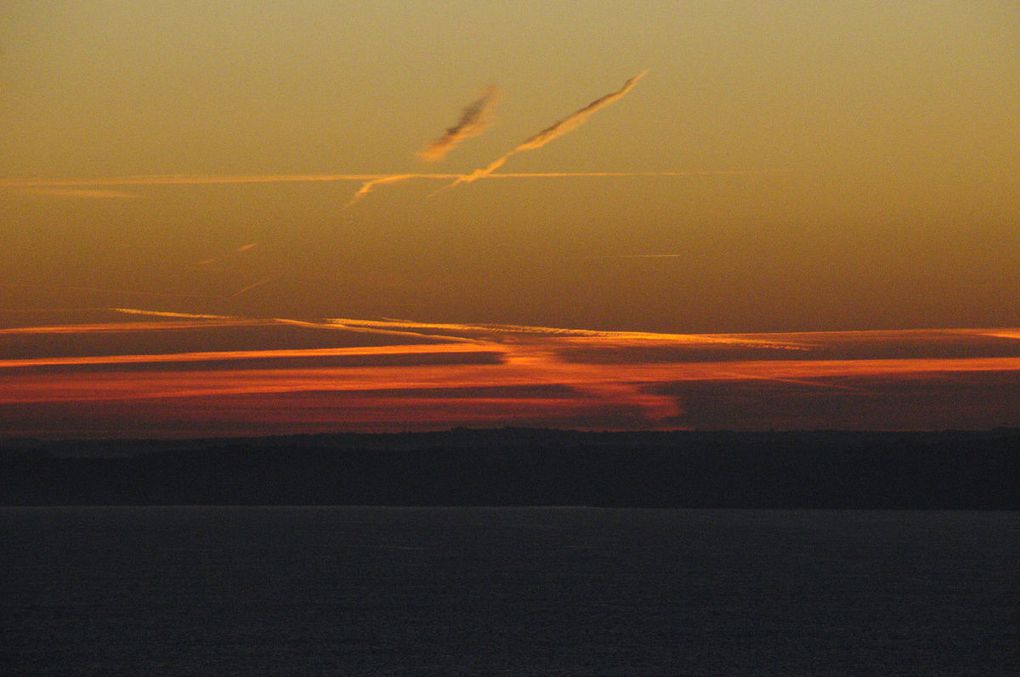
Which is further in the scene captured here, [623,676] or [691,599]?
[691,599]

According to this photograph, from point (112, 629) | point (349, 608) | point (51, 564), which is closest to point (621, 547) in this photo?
point (51, 564)

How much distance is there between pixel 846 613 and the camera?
348 feet

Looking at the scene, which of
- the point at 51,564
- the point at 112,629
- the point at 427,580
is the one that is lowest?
the point at 112,629

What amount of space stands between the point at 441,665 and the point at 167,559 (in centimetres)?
9081

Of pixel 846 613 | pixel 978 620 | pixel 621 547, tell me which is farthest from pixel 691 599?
pixel 621 547

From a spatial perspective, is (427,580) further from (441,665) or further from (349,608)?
(441,665)

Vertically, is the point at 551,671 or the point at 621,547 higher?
the point at 621,547

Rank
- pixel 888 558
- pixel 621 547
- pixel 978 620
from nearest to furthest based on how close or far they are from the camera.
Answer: pixel 978 620, pixel 888 558, pixel 621 547

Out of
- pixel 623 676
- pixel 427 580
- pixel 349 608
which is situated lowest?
pixel 623 676

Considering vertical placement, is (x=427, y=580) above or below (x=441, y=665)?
above

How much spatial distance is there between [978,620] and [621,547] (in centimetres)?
9824

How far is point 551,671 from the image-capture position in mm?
75062

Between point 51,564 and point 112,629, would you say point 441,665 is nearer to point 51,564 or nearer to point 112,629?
point 112,629

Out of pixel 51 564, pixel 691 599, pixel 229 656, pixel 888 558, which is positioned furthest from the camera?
pixel 888 558
